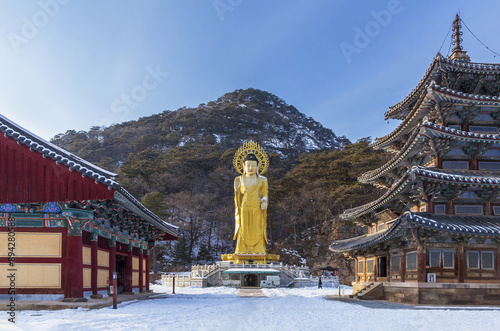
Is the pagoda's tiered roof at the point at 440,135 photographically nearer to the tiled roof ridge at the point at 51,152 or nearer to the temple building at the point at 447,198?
the temple building at the point at 447,198

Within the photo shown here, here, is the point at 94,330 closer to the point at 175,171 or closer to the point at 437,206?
the point at 437,206

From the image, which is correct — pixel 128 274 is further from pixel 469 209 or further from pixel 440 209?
pixel 469 209

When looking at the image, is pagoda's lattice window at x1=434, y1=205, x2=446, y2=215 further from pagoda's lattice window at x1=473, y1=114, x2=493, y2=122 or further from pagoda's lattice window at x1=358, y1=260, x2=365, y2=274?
pagoda's lattice window at x1=358, y1=260, x2=365, y2=274

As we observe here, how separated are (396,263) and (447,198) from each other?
4460 mm

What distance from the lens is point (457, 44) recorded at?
26.1m

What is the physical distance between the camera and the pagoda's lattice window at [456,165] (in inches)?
889

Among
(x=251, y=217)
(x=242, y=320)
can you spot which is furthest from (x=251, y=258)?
(x=242, y=320)

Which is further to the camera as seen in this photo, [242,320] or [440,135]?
[440,135]

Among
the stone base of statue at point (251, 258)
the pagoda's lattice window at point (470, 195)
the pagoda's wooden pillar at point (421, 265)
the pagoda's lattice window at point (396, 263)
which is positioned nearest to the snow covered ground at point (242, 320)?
the pagoda's wooden pillar at point (421, 265)

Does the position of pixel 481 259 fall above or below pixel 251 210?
below

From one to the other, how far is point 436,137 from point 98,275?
16870mm

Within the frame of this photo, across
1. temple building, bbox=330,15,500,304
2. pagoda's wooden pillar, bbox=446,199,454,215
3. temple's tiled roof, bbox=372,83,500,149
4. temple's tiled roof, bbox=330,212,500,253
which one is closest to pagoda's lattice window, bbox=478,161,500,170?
temple building, bbox=330,15,500,304

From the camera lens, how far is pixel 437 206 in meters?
21.6

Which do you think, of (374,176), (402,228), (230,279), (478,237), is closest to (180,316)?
(402,228)
